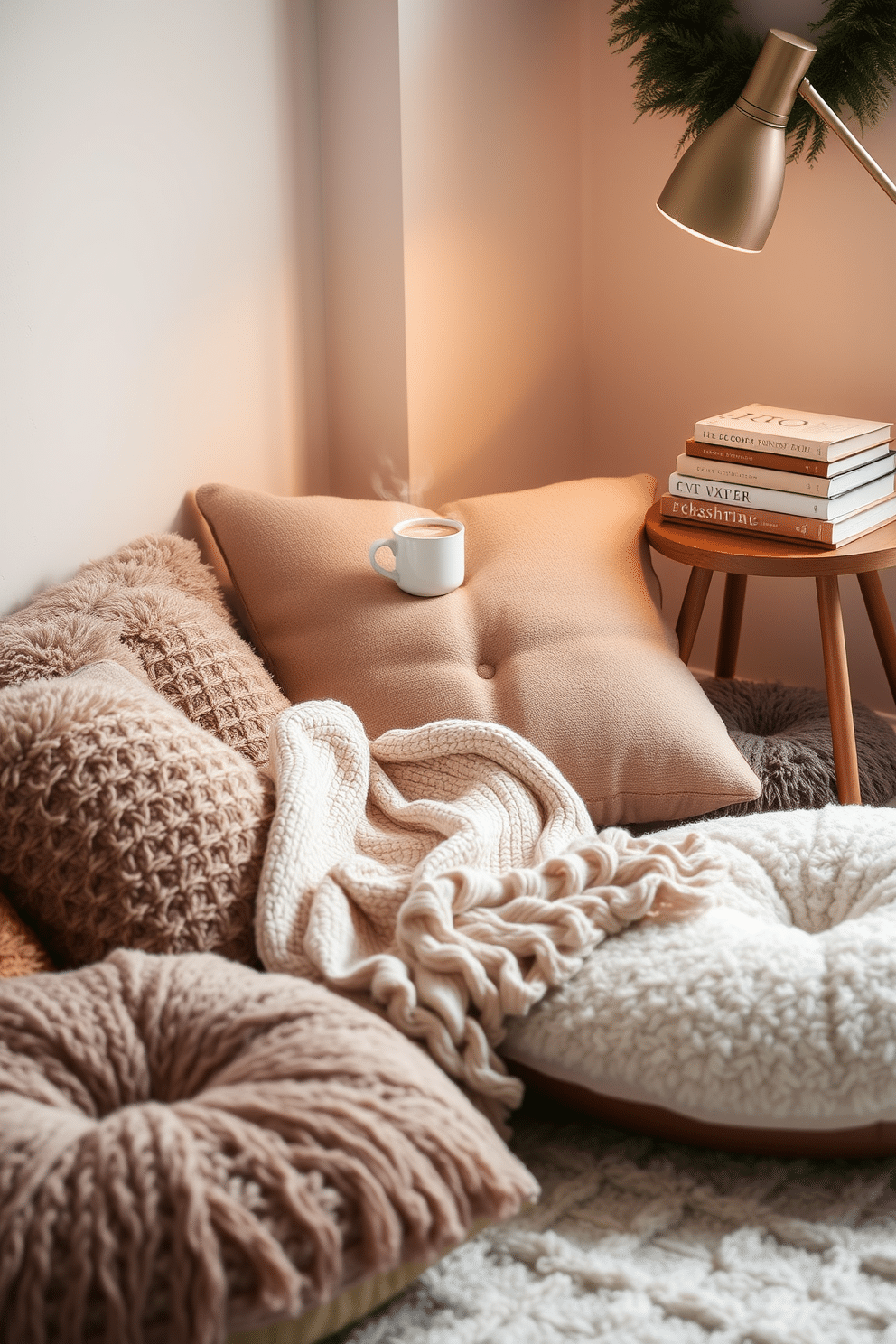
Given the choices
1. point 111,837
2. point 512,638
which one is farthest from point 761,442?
point 111,837

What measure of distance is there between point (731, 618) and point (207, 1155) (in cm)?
137

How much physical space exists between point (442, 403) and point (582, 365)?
1.43 feet

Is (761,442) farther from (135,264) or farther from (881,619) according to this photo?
(135,264)

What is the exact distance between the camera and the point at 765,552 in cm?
145

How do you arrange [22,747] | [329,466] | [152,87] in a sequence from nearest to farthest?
[22,747] → [152,87] → [329,466]

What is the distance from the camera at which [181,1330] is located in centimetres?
60

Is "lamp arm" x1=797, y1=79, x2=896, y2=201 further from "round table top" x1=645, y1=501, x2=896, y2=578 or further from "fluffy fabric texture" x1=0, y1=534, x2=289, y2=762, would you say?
"fluffy fabric texture" x1=0, y1=534, x2=289, y2=762

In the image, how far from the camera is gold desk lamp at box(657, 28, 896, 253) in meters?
1.34

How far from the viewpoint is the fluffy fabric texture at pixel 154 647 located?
3.85ft

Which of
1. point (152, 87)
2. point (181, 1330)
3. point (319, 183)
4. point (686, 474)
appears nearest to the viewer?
point (181, 1330)

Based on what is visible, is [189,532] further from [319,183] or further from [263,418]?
[319,183]

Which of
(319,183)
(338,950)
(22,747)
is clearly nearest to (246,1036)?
(338,950)

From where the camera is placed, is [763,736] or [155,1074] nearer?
[155,1074]

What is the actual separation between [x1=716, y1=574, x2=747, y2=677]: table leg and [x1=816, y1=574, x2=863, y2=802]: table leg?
335 millimetres
